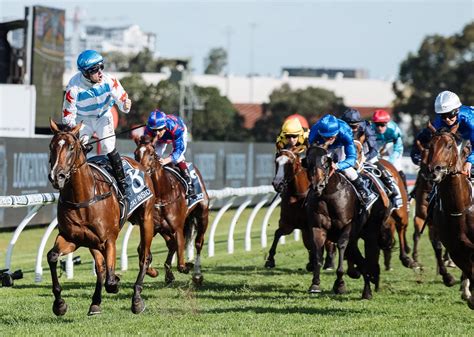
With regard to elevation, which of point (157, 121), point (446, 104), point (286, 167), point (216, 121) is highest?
point (446, 104)

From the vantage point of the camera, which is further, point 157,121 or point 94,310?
point 157,121

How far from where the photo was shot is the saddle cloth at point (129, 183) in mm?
9211

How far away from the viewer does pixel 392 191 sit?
12.1 metres

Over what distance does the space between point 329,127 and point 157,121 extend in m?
2.06

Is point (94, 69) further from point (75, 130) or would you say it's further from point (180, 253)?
point (180, 253)

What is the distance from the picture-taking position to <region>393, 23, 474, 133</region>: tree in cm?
5588

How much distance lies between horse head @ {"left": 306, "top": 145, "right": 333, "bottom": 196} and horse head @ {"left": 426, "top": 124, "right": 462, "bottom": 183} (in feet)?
4.89

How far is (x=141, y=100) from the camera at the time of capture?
55.5 m

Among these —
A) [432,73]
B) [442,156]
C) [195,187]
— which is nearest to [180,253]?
[195,187]

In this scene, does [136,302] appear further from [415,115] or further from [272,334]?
[415,115]

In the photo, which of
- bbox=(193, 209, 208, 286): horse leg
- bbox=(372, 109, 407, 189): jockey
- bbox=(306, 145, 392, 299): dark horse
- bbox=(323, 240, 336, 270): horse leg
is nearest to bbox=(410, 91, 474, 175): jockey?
bbox=(306, 145, 392, 299): dark horse

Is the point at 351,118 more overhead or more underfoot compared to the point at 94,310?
more overhead

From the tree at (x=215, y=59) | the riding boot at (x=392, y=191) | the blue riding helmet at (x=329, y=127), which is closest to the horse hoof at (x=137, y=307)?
the blue riding helmet at (x=329, y=127)

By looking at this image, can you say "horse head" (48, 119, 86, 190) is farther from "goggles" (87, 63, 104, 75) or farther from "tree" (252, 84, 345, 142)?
"tree" (252, 84, 345, 142)
